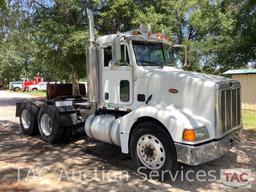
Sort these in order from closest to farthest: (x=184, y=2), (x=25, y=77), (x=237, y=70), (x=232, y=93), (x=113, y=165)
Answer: (x=232, y=93) → (x=113, y=165) → (x=237, y=70) → (x=184, y=2) → (x=25, y=77)

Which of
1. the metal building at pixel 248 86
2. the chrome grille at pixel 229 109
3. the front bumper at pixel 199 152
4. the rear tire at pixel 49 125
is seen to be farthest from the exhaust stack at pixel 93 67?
the metal building at pixel 248 86

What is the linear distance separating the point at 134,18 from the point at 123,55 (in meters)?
11.2

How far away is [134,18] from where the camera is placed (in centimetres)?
1812

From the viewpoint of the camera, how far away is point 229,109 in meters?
6.62

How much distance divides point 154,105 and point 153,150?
88 cm

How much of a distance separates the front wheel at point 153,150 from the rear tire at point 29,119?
4.56 m

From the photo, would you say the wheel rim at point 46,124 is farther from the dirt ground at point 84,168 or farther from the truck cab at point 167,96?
the truck cab at point 167,96

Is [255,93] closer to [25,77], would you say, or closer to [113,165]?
[113,165]

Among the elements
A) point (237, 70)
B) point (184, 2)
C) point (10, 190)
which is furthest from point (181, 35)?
point (10, 190)

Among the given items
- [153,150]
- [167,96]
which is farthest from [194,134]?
[167,96]

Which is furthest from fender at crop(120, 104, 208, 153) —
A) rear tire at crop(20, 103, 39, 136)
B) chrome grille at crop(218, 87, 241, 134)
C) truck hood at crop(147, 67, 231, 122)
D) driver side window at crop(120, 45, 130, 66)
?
rear tire at crop(20, 103, 39, 136)

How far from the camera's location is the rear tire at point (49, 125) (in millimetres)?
9133

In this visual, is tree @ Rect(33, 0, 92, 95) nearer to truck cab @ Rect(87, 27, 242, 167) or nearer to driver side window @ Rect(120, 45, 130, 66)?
truck cab @ Rect(87, 27, 242, 167)

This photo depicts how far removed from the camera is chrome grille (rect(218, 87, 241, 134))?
6324 mm
